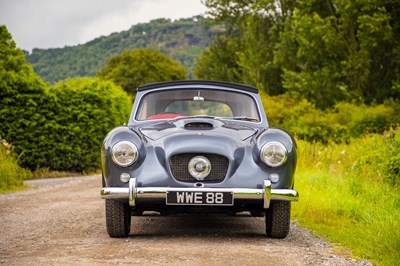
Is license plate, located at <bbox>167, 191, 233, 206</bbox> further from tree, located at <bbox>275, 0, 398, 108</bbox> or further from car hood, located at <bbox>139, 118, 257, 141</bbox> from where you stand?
tree, located at <bbox>275, 0, 398, 108</bbox>

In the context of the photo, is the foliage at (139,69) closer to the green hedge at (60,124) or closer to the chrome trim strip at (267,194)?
the green hedge at (60,124)

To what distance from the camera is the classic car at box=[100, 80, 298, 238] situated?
6340 millimetres

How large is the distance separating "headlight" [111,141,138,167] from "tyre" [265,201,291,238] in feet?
4.71

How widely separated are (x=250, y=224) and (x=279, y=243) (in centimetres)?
163

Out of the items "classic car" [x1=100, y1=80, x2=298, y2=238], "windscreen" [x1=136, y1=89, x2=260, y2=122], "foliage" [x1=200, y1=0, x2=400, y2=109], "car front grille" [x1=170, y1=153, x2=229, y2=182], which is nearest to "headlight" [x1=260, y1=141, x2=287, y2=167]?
"classic car" [x1=100, y1=80, x2=298, y2=238]

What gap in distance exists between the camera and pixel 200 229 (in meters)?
7.47

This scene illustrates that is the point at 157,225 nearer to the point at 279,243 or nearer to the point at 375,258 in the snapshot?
the point at 279,243

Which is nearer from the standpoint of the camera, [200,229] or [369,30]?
[200,229]

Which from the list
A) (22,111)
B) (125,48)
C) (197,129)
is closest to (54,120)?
(22,111)

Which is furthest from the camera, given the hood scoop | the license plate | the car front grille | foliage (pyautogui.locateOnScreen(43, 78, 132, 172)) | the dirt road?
foliage (pyautogui.locateOnScreen(43, 78, 132, 172))

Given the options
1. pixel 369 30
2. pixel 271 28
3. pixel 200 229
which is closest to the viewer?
pixel 200 229

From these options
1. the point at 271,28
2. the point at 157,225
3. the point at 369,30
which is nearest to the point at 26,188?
the point at 157,225

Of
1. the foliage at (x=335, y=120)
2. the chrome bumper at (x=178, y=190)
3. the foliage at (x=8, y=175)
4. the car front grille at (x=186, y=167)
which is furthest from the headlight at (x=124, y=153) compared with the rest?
the foliage at (x=335, y=120)

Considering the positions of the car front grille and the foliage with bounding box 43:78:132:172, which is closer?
the car front grille
